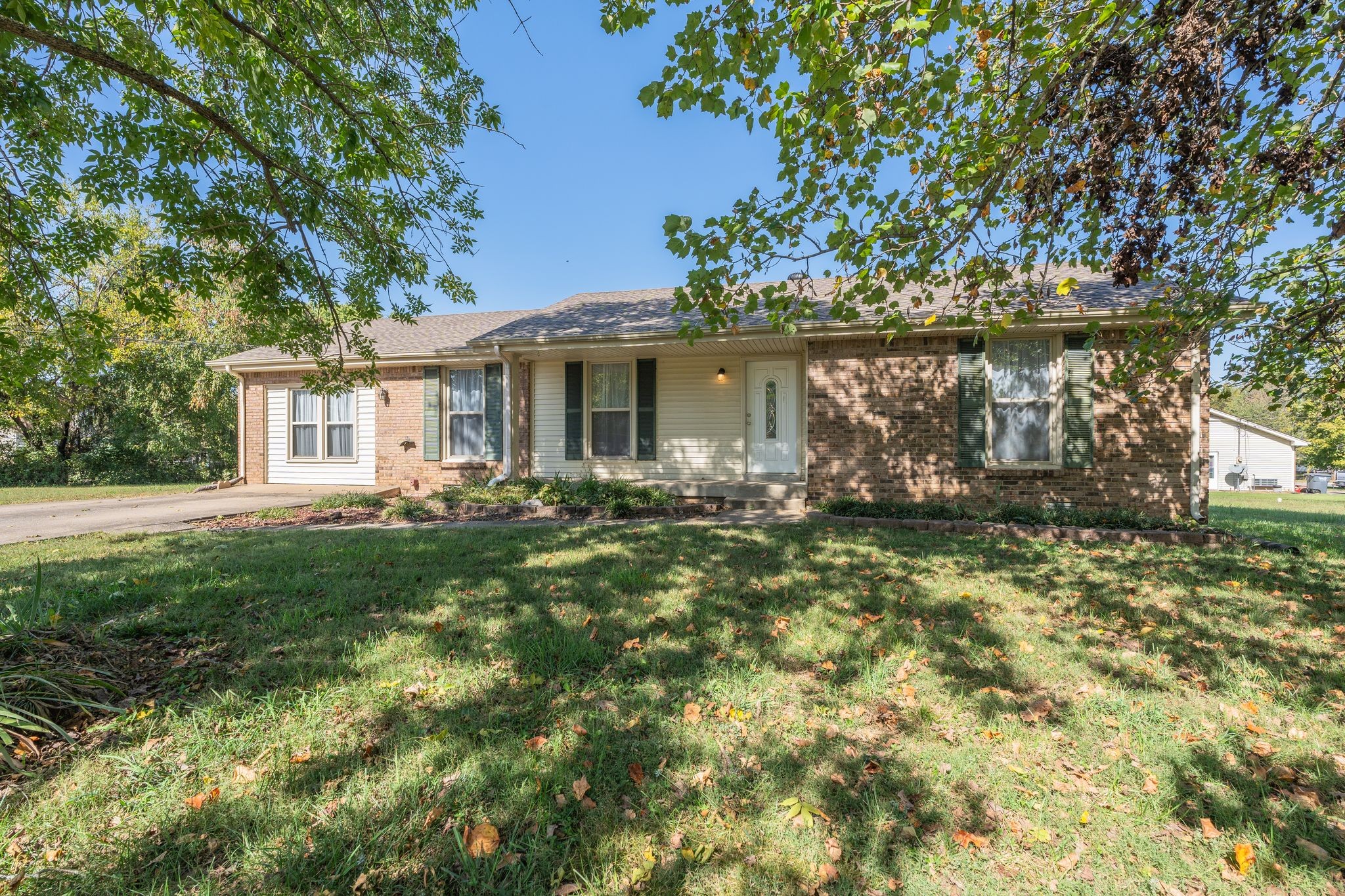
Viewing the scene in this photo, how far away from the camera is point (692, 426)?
1057 centimetres

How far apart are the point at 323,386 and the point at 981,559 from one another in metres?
7.34

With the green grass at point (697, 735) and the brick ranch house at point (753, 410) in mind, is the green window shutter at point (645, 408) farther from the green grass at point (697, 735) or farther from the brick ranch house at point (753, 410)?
the green grass at point (697, 735)

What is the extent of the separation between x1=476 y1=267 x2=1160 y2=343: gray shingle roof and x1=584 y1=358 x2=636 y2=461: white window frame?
33.1 inches

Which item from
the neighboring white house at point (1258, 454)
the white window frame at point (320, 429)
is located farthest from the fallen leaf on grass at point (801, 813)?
the neighboring white house at point (1258, 454)

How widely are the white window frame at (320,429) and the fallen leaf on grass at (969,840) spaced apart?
13.3 m

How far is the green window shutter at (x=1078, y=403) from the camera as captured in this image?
7879mm

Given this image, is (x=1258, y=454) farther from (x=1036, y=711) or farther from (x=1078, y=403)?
(x=1036, y=711)

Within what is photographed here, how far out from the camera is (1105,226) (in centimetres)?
392

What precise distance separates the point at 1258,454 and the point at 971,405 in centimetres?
4153

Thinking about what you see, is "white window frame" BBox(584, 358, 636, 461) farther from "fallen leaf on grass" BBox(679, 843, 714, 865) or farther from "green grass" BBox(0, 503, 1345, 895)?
"fallen leaf on grass" BBox(679, 843, 714, 865)

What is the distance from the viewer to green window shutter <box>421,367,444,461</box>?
11.7 meters

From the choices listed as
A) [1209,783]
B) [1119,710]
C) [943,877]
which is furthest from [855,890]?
[1119,710]

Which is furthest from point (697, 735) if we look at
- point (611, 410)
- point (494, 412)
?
point (494, 412)

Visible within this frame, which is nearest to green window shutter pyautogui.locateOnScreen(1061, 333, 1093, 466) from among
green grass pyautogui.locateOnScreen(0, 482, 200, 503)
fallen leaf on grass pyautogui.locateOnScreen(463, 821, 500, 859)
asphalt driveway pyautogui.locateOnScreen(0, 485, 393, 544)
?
fallen leaf on grass pyautogui.locateOnScreen(463, 821, 500, 859)
